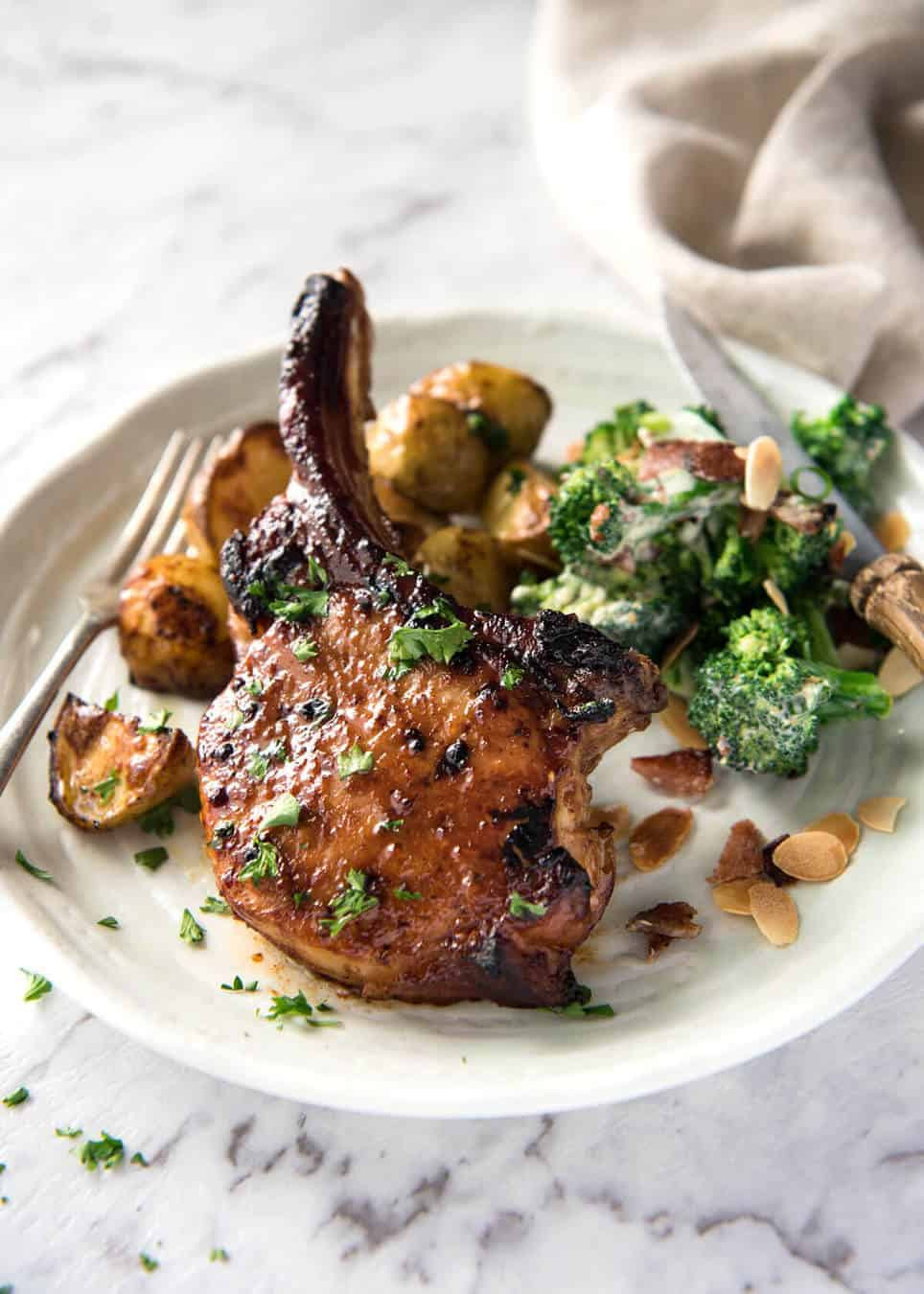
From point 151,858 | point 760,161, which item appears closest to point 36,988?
point 151,858

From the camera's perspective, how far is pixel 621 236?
4.12m

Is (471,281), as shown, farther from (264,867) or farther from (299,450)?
(264,867)

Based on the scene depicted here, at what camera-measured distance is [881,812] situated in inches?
109

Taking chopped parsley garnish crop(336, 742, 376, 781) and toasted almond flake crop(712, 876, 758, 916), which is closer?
chopped parsley garnish crop(336, 742, 376, 781)

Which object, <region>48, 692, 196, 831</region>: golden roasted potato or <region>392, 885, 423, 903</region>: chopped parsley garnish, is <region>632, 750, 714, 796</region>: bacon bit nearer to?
<region>392, 885, 423, 903</region>: chopped parsley garnish

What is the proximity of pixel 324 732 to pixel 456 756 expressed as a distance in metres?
0.29

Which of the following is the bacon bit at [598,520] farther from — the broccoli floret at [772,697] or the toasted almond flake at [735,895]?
the toasted almond flake at [735,895]

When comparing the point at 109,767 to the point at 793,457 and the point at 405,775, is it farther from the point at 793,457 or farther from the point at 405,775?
the point at 793,457

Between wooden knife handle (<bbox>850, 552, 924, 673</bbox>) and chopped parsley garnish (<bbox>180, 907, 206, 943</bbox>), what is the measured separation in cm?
168

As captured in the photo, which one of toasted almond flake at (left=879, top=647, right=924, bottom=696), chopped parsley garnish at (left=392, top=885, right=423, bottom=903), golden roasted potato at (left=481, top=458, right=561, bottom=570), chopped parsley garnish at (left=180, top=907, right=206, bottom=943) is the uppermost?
chopped parsley garnish at (left=392, top=885, right=423, bottom=903)

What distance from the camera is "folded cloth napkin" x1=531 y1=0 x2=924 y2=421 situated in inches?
152

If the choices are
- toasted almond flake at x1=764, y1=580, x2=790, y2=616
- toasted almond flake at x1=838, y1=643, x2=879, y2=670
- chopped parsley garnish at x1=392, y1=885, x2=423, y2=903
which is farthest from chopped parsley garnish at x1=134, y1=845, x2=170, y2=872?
toasted almond flake at x1=838, y1=643, x2=879, y2=670

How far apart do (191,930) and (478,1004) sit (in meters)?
0.62

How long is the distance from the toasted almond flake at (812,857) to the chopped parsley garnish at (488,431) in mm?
1390
